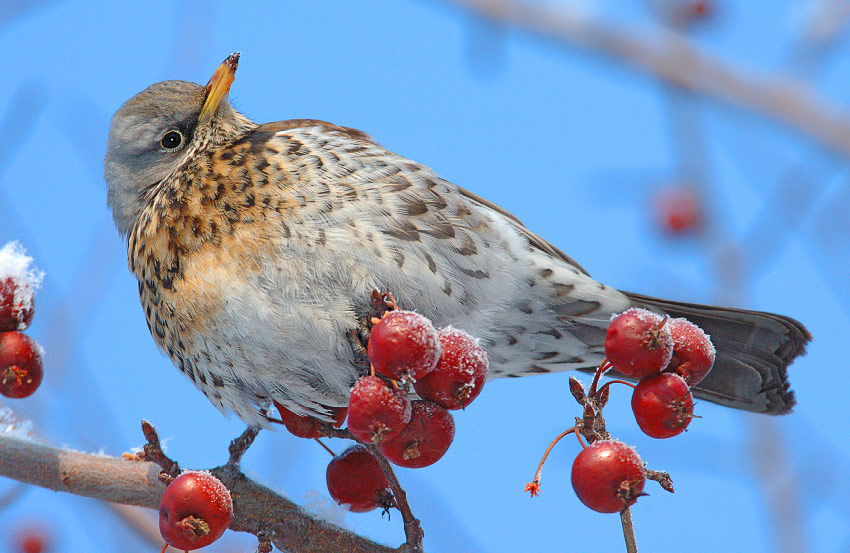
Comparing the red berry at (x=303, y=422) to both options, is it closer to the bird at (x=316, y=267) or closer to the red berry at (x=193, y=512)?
the bird at (x=316, y=267)

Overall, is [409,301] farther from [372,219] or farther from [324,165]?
[324,165]

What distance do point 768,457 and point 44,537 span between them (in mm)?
2406

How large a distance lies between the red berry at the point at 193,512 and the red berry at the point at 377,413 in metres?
0.35

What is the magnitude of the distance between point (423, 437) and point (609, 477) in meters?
0.38

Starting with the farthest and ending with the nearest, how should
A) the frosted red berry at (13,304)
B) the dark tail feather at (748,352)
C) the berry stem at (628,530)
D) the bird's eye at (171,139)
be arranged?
the bird's eye at (171,139)
the dark tail feather at (748,352)
the frosted red berry at (13,304)
the berry stem at (628,530)

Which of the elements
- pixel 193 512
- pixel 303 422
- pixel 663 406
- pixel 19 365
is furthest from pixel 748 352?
pixel 19 365

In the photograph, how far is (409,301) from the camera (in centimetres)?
228

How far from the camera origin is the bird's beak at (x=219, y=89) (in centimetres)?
263

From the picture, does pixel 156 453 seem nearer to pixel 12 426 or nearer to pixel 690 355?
pixel 12 426

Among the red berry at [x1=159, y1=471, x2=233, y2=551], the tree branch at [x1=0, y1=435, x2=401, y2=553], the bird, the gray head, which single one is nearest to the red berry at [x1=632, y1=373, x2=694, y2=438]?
the tree branch at [x1=0, y1=435, x2=401, y2=553]

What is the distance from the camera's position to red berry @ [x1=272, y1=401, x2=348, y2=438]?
2273mm

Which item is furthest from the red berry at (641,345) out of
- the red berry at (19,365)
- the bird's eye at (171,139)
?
the bird's eye at (171,139)

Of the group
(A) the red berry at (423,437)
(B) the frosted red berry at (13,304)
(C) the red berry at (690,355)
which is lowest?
(B) the frosted red berry at (13,304)

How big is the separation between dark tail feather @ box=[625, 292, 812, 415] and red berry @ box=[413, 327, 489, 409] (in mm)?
1167
